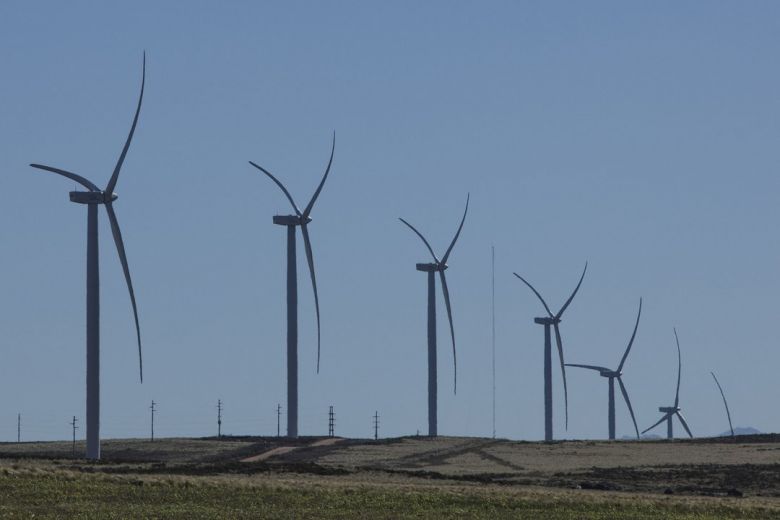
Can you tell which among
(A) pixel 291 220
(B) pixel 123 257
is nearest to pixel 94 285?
(B) pixel 123 257

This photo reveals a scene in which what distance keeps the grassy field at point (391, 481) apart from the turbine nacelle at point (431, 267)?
1310 inches

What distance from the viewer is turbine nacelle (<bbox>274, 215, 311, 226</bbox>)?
148 metres

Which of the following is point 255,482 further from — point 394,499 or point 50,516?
point 50,516

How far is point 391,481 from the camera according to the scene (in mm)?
93938

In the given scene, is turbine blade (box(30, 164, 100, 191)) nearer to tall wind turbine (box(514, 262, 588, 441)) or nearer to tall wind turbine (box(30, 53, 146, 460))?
tall wind turbine (box(30, 53, 146, 460))

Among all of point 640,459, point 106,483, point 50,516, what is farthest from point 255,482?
point 640,459

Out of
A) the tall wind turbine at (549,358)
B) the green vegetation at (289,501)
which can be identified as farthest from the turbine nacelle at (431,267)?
the green vegetation at (289,501)

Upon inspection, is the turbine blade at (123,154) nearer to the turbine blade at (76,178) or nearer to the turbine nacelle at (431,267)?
the turbine blade at (76,178)

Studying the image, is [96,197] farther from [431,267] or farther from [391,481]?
[431,267]

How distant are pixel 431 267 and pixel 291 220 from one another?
24.8 m

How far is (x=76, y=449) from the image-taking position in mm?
131375

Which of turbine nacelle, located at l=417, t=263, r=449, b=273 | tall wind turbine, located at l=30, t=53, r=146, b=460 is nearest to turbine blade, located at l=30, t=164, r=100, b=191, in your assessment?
tall wind turbine, located at l=30, t=53, r=146, b=460

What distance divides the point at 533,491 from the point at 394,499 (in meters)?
9.68

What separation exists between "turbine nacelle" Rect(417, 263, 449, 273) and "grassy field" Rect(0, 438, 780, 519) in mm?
33268
